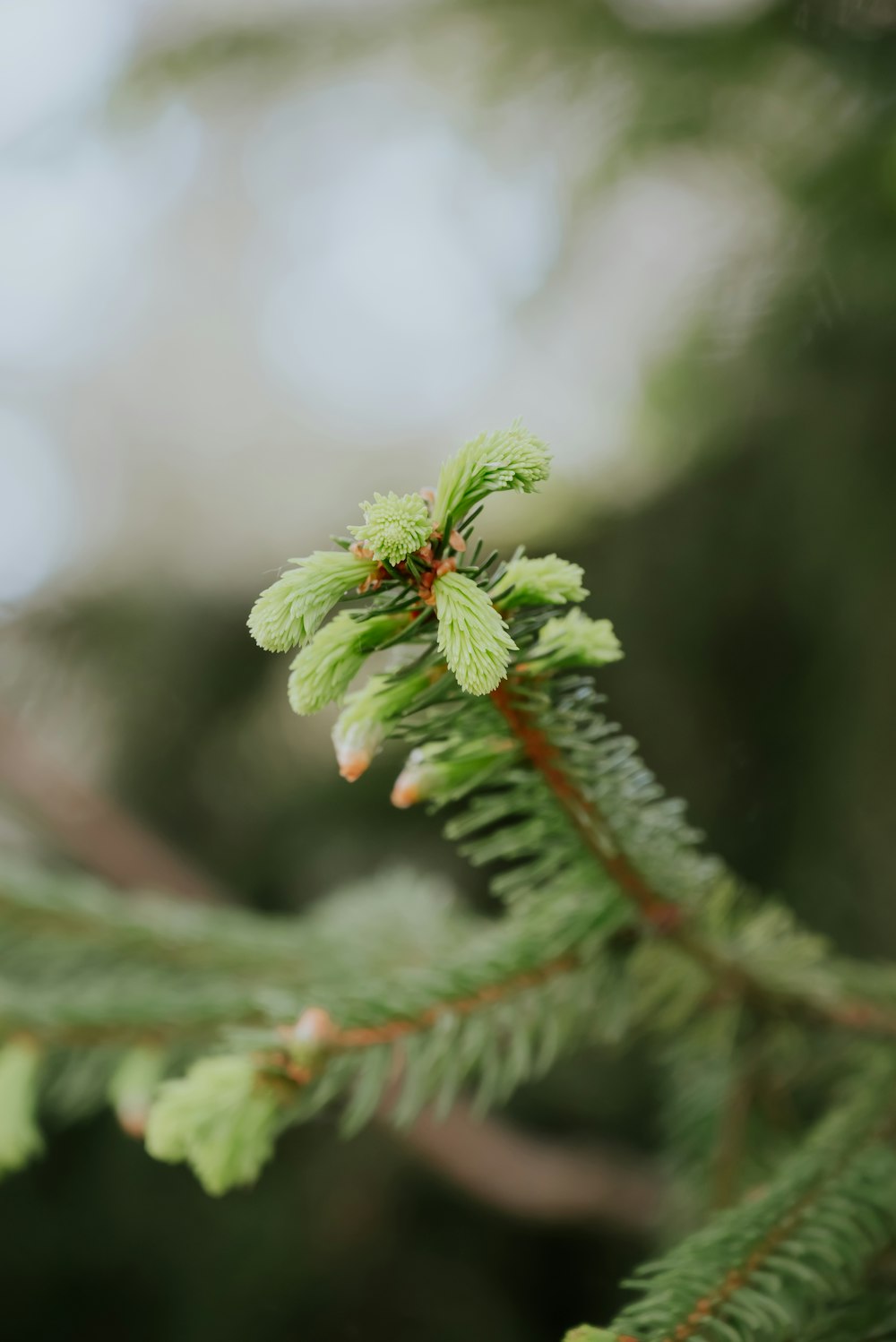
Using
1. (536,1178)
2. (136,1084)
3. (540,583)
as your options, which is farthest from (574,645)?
(536,1178)

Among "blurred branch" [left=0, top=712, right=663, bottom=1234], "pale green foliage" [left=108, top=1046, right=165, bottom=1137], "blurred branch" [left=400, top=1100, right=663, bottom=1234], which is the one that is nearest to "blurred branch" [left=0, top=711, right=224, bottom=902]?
"blurred branch" [left=0, top=712, right=663, bottom=1234]

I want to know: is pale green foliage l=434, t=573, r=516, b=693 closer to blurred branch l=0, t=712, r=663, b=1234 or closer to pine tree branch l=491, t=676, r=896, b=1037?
pine tree branch l=491, t=676, r=896, b=1037

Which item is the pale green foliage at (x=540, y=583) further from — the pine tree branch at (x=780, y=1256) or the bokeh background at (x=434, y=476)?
the bokeh background at (x=434, y=476)

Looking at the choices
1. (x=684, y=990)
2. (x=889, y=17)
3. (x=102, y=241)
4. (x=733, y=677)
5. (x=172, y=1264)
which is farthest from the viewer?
(x=102, y=241)

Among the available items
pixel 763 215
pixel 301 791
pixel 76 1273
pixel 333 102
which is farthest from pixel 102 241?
pixel 76 1273

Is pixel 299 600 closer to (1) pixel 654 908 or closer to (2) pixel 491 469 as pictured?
(2) pixel 491 469

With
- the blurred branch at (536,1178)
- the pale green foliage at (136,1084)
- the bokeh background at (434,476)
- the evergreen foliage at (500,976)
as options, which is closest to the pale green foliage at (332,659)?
the evergreen foliage at (500,976)

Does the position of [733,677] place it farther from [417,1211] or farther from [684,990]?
[417,1211]

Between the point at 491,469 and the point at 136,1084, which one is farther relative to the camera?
the point at 136,1084
